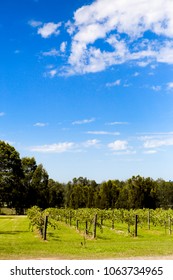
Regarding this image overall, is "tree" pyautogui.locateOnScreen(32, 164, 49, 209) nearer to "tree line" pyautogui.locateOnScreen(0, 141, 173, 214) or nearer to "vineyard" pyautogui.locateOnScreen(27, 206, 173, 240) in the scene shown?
"tree line" pyautogui.locateOnScreen(0, 141, 173, 214)

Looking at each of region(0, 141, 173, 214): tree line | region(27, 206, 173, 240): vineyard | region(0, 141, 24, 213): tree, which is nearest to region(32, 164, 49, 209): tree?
region(0, 141, 173, 214): tree line

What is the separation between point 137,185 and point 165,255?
57.0m

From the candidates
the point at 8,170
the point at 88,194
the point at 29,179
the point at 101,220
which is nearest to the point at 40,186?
the point at 29,179

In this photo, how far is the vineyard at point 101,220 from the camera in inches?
1147

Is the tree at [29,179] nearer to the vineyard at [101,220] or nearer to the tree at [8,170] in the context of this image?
the tree at [8,170]

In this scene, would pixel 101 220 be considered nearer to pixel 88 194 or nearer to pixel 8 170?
pixel 8 170

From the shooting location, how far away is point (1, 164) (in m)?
47.0

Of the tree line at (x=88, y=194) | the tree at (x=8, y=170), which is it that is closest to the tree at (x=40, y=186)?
the tree line at (x=88, y=194)

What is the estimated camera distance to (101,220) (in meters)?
39.9

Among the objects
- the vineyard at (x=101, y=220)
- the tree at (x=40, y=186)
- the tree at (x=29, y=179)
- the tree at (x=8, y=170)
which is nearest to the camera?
the vineyard at (x=101, y=220)

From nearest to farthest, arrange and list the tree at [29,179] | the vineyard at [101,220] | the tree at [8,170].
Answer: the vineyard at [101,220] → the tree at [8,170] → the tree at [29,179]

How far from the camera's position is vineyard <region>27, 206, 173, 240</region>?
2914 cm

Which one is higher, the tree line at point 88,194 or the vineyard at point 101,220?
the tree line at point 88,194
